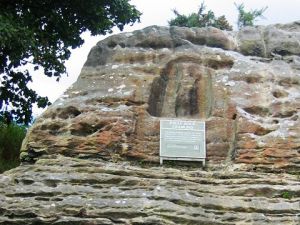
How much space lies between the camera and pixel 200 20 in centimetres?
1753

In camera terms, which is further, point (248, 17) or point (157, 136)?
point (248, 17)

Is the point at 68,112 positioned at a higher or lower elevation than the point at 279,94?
lower

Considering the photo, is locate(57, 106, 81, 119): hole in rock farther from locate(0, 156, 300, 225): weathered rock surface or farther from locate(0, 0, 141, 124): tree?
locate(0, 0, 141, 124): tree

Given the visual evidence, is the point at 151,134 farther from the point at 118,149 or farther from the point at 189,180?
the point at 189,180

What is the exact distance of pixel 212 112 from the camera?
31.1 feet

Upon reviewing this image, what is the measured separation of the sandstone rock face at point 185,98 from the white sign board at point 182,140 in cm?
15

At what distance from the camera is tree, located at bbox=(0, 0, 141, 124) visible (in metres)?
12.3

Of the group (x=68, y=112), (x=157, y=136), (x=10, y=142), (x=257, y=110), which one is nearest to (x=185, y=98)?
(x=157, y=136)

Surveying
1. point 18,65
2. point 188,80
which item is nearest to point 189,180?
point 188,80

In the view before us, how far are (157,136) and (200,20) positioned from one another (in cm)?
915

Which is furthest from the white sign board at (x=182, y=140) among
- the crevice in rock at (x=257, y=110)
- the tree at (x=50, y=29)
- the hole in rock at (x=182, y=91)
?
the tree at (x=50, y=29)

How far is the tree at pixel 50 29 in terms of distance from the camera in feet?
40.4

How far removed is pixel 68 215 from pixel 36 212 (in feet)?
1.31

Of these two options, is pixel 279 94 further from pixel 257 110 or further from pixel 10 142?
pixel 10 142
